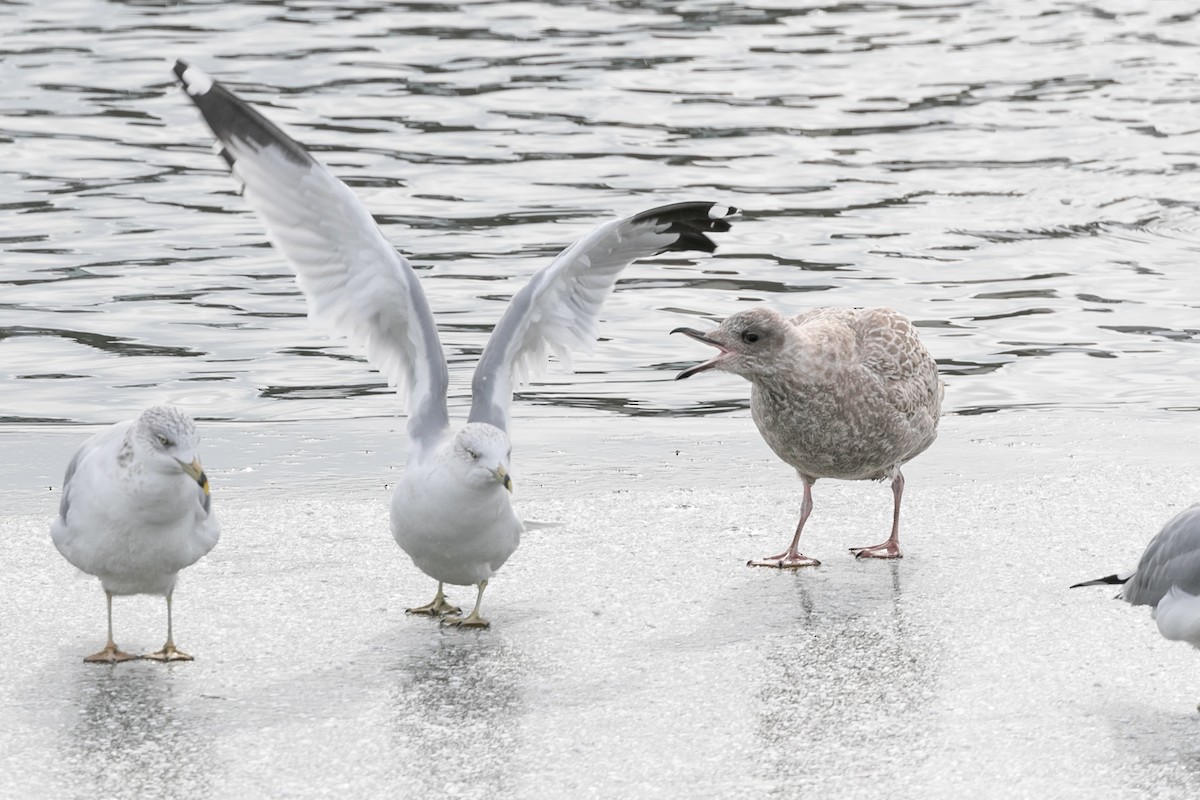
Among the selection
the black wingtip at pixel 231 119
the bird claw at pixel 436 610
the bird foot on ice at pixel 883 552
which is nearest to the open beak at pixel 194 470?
the bird claw at pixel 436 610

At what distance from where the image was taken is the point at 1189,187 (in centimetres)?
1441

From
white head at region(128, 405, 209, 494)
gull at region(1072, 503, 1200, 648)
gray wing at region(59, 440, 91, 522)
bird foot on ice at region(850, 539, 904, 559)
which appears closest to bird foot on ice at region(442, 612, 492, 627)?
white head at region(128, 405, 209, 494)

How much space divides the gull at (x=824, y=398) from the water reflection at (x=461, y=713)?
1364mm

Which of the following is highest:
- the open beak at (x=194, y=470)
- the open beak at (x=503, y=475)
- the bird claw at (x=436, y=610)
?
the open beak at (x=194, y=470)

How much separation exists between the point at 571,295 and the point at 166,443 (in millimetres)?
1996

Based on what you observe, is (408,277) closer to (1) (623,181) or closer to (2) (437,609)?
(2) (437,609)

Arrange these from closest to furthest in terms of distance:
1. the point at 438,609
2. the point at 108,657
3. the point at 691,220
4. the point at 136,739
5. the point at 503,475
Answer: the point at 136,739
the point at 108,657
the point at 503,475
the point at 438,609
the point at 691,220

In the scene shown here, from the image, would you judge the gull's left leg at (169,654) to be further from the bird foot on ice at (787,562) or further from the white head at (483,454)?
the bird foot on ice at (787,562)

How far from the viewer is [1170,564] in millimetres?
5383

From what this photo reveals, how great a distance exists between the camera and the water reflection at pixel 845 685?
15.9ft

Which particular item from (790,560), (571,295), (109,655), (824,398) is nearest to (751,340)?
(824,398)

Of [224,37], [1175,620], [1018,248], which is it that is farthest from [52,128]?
[1175,620]

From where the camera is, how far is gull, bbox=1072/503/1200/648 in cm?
521

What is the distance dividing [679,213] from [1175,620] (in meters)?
2.41
